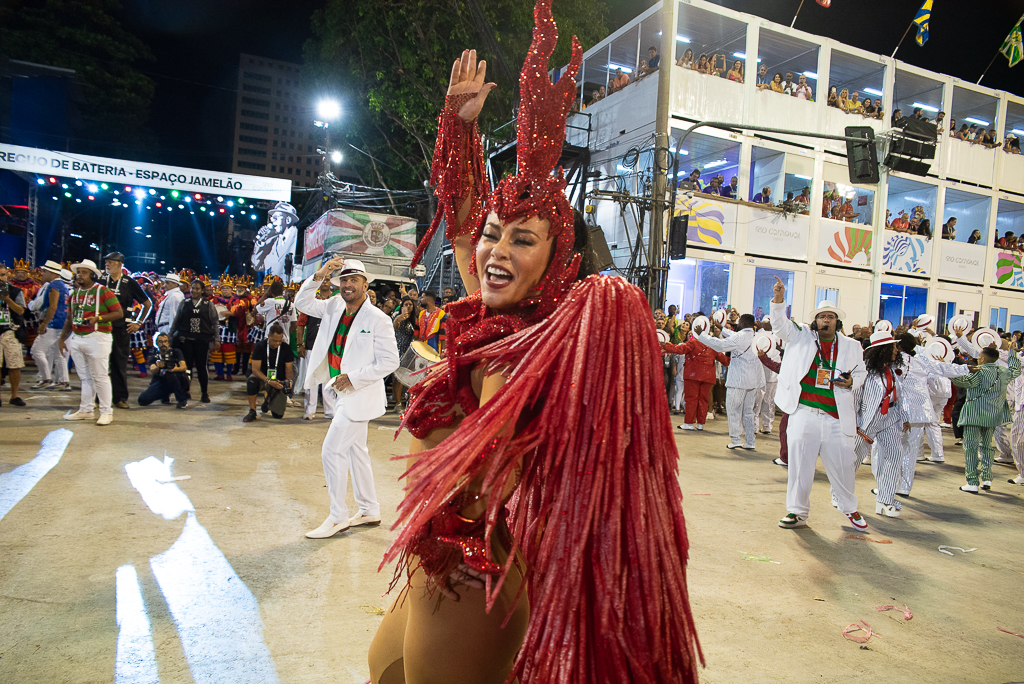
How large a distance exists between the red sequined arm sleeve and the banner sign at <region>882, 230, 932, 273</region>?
2083 centimetres

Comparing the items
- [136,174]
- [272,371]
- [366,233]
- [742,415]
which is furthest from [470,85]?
[136,174]

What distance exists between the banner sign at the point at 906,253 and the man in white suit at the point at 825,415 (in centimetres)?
1584

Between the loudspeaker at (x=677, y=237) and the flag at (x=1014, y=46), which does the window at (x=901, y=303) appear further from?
the loudspeaker at (x=677, y=237)

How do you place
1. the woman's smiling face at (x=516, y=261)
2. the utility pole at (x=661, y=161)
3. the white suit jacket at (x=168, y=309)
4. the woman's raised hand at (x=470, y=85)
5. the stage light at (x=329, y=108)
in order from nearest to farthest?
the woman's smiling face at (x=516, y=261) → the woman's raised hand at (x=470, y=85) → the white suit jacket at (x=168, y=309) → the utility pole at (x=661, y=161) → the stage light at (x=329, y=108)

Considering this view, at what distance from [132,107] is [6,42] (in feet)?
18.2

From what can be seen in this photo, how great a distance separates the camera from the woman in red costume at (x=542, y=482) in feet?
3.55

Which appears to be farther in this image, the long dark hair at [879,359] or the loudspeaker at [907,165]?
the loudspeaker at [907,165]

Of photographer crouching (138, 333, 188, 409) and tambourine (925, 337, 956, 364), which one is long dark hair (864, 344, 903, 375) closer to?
tambourine (925, 337, 956, 364)

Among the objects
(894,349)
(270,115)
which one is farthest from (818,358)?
(270,115)

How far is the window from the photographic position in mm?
20250

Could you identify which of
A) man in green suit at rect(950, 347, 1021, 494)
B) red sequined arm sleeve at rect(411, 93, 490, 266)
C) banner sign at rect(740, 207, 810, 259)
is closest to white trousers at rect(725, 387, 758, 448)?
man in green suit at rect(950, 347, 1021, 494)

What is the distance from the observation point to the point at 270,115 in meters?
93.9

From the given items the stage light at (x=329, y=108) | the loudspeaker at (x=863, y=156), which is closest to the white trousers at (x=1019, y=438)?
the loudspeaker at (x=863, y=156)

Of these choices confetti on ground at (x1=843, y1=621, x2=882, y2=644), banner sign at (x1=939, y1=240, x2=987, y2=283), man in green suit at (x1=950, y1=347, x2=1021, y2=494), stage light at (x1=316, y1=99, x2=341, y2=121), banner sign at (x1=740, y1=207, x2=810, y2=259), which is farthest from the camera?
stage light at (x1=316, y1=99, x2=341, y2=121)
